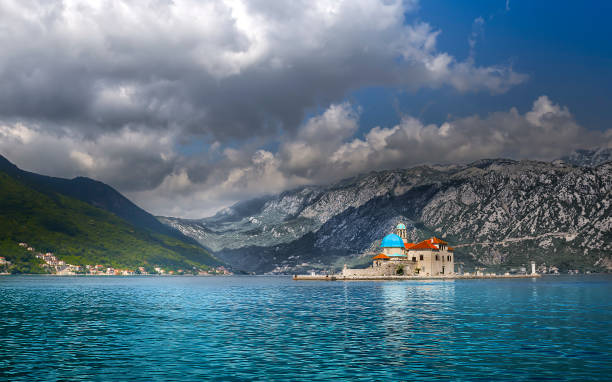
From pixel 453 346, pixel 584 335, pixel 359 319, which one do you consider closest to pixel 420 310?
pixel 359 319

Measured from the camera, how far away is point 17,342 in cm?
4800

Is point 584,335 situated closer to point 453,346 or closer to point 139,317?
point 453,346

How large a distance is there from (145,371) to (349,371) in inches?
520

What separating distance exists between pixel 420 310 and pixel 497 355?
42537mm

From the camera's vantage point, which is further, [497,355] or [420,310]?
[420,310]

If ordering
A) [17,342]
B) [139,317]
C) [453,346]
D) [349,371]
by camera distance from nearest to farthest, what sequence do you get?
1. [349,371]
2. [453,346]
3. [17,342]
4. [139,317]

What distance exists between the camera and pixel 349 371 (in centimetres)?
3428

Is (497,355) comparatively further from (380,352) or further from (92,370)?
(92,370)

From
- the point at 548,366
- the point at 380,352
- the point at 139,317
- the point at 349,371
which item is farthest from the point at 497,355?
the point at 139,317

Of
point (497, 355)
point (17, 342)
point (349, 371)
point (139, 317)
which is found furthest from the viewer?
point (139, 317)

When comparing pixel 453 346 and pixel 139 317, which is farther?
pixel 139 317

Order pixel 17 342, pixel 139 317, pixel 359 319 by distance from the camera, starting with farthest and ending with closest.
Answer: pixel 139 317
pixel 359 319
pixel 17 342

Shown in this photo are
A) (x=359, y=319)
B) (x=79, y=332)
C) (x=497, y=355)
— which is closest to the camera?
(x=497, y=355)

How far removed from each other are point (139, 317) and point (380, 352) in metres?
42.1
